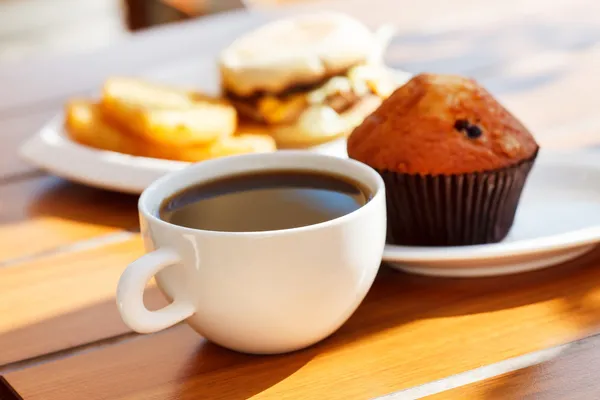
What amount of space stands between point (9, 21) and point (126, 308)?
4471 mm

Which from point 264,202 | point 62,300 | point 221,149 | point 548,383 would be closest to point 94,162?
point 221,149

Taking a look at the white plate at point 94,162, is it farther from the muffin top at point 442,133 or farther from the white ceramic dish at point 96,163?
the muffin top at point 442,133

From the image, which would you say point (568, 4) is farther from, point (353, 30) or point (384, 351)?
point (384, 351)

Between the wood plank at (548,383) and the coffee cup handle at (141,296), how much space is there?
0.19 m

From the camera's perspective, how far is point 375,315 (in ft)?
2.40

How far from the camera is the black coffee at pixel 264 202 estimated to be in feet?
2.23

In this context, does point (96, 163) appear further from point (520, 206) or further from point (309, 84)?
point (520, 206)

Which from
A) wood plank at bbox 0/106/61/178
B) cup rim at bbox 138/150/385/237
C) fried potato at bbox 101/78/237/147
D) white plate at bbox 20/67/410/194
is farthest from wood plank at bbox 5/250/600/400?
wood plank at bbox 0/106/61/178

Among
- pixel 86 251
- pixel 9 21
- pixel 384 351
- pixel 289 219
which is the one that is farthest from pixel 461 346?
pixel 9 21

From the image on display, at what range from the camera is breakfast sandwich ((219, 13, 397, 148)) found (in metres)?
1.15

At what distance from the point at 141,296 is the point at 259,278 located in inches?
3.3

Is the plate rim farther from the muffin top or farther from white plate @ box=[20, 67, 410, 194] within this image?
white plate @ box=[20, 67, 410, 194]

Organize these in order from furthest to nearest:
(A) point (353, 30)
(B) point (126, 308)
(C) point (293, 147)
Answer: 1. (A) point (353, 30)
2. (C) point (293, 147)
3. (B) point (126, 308)

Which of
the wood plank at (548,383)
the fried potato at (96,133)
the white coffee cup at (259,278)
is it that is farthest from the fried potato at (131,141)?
the wood plank at (548,383)
